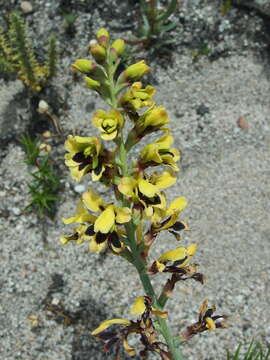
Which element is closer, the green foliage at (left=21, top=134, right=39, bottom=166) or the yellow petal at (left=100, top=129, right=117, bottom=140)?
the yellow petal at (left=100, top=129, right=117, bottom=140)

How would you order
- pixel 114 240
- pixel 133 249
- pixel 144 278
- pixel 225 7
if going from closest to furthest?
pixel 114 240 → pixel 133 249 → pixel 144 278 → pixel 225 7

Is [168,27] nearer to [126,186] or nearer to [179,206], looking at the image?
[179,206]

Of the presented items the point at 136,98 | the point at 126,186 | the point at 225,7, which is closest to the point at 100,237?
the point at 126,186

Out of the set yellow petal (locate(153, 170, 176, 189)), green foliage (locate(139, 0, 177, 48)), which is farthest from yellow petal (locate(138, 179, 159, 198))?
green foliage (locate(139, 0, 177, 48))

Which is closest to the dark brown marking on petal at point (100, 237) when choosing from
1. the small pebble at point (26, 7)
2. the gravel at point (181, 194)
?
the gravel at point (181, 194)

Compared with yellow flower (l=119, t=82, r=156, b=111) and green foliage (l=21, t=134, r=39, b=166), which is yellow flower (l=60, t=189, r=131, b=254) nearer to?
yellow flower (l=119, t=82, r=156, b=111)
